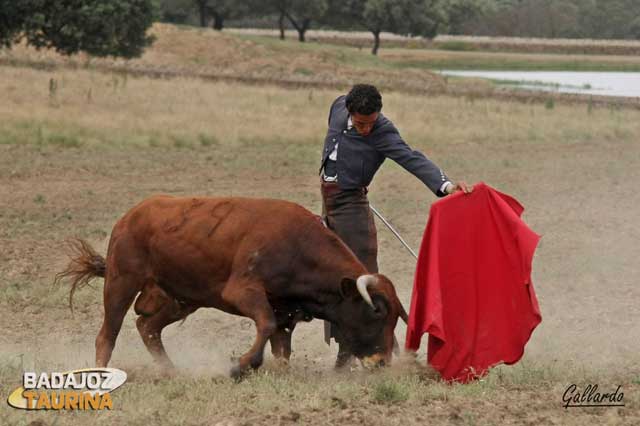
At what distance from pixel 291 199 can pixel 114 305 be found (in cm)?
999

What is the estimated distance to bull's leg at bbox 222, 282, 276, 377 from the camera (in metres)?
7.82

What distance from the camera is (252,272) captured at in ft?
26.2

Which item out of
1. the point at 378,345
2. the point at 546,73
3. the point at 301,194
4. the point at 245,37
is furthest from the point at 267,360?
the point at 546,73

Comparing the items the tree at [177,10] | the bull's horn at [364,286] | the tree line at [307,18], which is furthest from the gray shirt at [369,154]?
the tree at [177,10]

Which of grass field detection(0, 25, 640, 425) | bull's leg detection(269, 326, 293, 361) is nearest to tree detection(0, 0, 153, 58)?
grass field detection(0, 25, 640, 425)

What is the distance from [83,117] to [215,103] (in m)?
5.89

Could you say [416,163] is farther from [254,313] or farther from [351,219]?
[254,313]

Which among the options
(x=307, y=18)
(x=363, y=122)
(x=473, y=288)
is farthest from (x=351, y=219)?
(x=307, y=18)

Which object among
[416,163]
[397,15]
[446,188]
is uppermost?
[416,163]

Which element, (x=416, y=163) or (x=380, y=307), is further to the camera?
(x=416, y=163)

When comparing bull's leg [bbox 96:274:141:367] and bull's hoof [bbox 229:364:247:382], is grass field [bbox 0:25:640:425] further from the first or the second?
bull's leg [bbox 96:274:141:367]

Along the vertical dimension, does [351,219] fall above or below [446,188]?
below

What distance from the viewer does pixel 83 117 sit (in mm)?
26094

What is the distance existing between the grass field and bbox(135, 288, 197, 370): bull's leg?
15 centimetres
